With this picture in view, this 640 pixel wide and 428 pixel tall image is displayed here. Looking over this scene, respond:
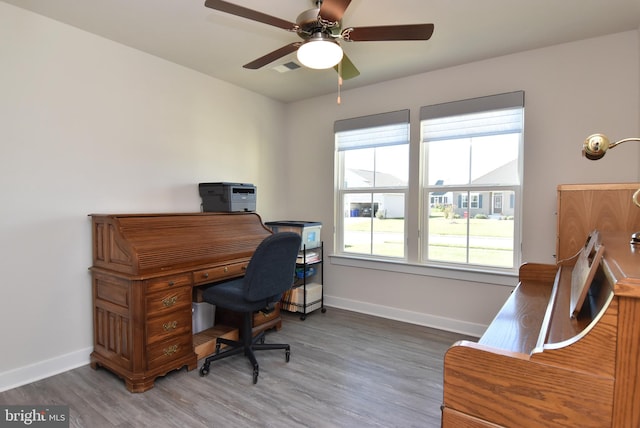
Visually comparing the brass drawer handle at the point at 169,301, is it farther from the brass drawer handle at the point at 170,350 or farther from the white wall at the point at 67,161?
the white wall at the point at 67,161

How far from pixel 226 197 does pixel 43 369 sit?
1807mm

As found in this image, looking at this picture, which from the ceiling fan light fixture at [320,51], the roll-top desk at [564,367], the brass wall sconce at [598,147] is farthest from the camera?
the ceiling fan light fixture at [320,51]

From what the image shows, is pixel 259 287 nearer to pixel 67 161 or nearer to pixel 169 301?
pixel 169 301

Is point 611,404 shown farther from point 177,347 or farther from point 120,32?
point 120,32

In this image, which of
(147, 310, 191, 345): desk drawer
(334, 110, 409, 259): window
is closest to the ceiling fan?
(334, 110, 409, 259): window

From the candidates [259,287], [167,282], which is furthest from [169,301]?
[259,287]

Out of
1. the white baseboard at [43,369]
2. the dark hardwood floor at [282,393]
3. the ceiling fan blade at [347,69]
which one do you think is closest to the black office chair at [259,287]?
the dark hardwood floor at [282,393]

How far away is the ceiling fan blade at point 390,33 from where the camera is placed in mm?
1698

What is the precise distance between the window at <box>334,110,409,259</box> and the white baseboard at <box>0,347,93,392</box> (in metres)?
2.61

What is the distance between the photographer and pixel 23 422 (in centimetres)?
184

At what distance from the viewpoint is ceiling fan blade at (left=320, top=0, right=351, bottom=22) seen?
1.49 metres

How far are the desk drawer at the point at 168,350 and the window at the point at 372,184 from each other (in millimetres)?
2043

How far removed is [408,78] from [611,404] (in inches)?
124

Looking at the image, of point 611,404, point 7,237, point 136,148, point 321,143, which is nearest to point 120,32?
point 136,148
